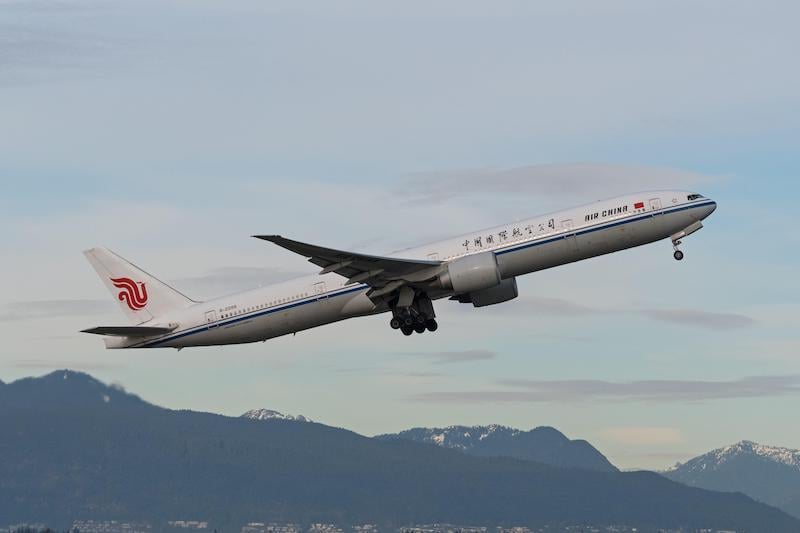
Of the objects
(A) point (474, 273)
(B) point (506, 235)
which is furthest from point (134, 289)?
(B) point (506, 235)

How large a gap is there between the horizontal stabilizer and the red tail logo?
390 cm

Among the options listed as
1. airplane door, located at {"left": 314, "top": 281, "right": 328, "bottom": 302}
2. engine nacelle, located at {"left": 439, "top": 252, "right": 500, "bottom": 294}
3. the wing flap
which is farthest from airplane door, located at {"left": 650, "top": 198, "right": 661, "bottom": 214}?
airplane door, located at {"left": 314, "top": 281, "right": 328, "bottom": 302}

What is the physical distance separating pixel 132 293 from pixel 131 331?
19.0 feet

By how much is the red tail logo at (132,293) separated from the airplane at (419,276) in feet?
5.89

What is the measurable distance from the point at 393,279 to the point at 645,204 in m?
14.0

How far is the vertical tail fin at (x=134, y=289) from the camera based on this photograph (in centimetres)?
7594

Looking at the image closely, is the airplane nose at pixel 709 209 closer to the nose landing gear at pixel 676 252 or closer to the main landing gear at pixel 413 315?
the nose landing gear at pixel 676 252

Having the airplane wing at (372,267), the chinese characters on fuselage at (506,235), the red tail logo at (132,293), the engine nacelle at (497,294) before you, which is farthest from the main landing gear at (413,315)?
the red tail logo at (132,293)

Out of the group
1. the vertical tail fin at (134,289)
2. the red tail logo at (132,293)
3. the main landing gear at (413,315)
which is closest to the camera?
the main landing gear at (413,315)

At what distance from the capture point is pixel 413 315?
69.9m

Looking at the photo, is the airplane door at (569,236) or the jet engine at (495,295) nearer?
the airplane door at (569,236)

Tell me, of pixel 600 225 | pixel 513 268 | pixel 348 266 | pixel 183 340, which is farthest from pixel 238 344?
pixel 600 225

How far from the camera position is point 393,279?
6781 cm

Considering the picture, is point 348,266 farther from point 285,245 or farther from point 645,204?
point 645,204
